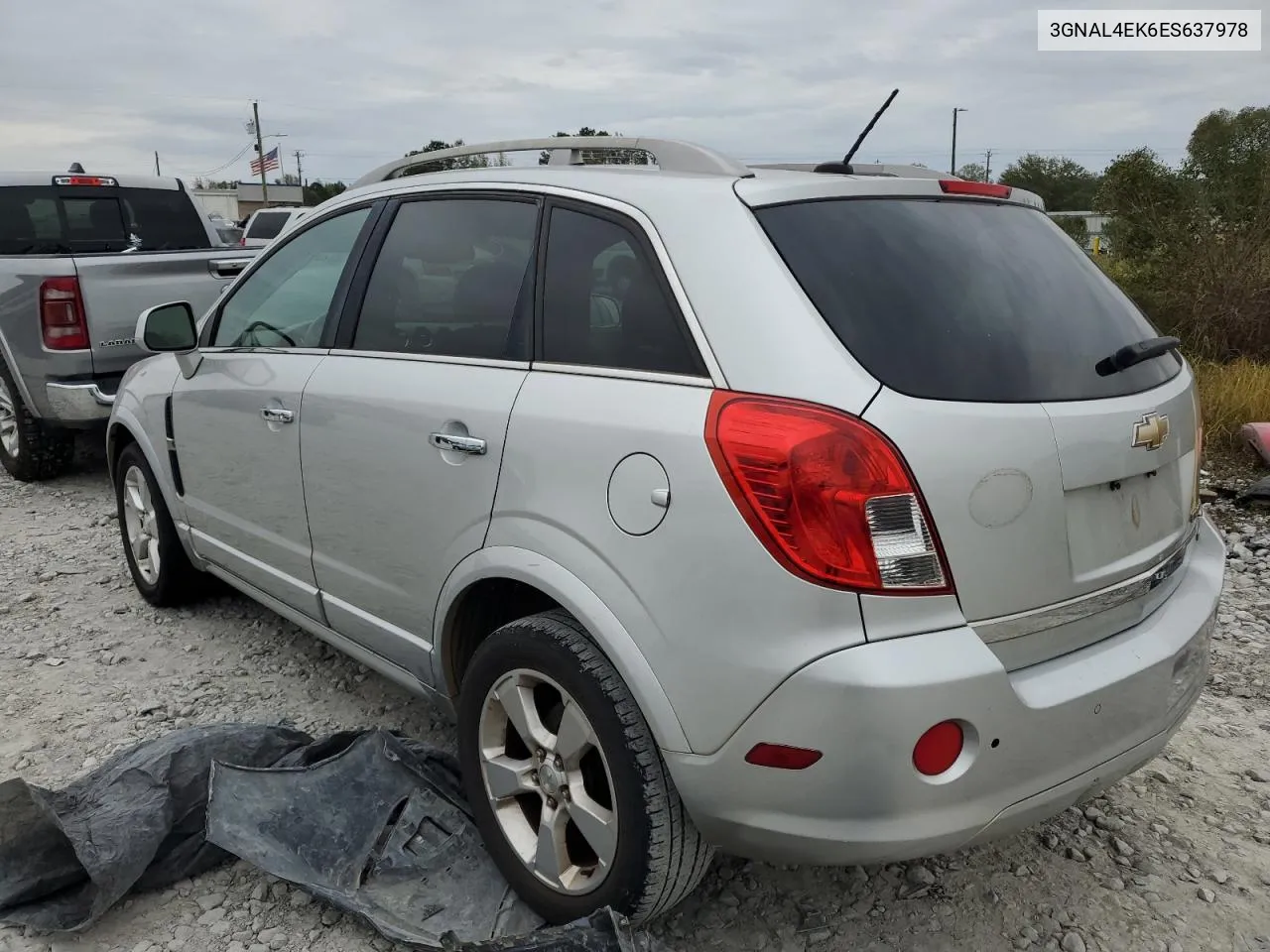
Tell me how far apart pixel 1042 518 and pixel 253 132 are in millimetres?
61647

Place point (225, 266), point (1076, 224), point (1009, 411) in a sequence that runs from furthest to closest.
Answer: point (1076, 224) → point (225, 266) → point (1009, 411)

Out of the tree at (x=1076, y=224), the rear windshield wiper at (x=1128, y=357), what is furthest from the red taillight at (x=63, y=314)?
the tree at (x=1076, y=224)

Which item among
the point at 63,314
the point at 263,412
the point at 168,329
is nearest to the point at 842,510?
the point at 263,412

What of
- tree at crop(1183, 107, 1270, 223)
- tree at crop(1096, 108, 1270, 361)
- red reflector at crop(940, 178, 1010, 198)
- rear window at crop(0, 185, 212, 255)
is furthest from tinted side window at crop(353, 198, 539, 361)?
tree at crop(1183, 107, 1270, 223)

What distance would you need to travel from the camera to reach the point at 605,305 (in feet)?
7.53

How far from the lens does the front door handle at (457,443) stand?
2.39 metres

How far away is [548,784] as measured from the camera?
2.30m

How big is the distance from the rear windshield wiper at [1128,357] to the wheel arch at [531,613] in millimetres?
1152

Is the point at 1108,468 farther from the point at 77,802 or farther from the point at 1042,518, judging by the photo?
the point at 77,802

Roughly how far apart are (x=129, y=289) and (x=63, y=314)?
389mm

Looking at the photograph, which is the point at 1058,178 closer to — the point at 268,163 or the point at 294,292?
the point at 268,163

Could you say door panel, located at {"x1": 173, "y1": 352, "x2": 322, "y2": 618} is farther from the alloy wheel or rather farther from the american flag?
the american flag

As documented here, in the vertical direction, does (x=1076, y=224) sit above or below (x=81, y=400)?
above

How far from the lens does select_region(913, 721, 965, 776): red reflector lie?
179 cm
